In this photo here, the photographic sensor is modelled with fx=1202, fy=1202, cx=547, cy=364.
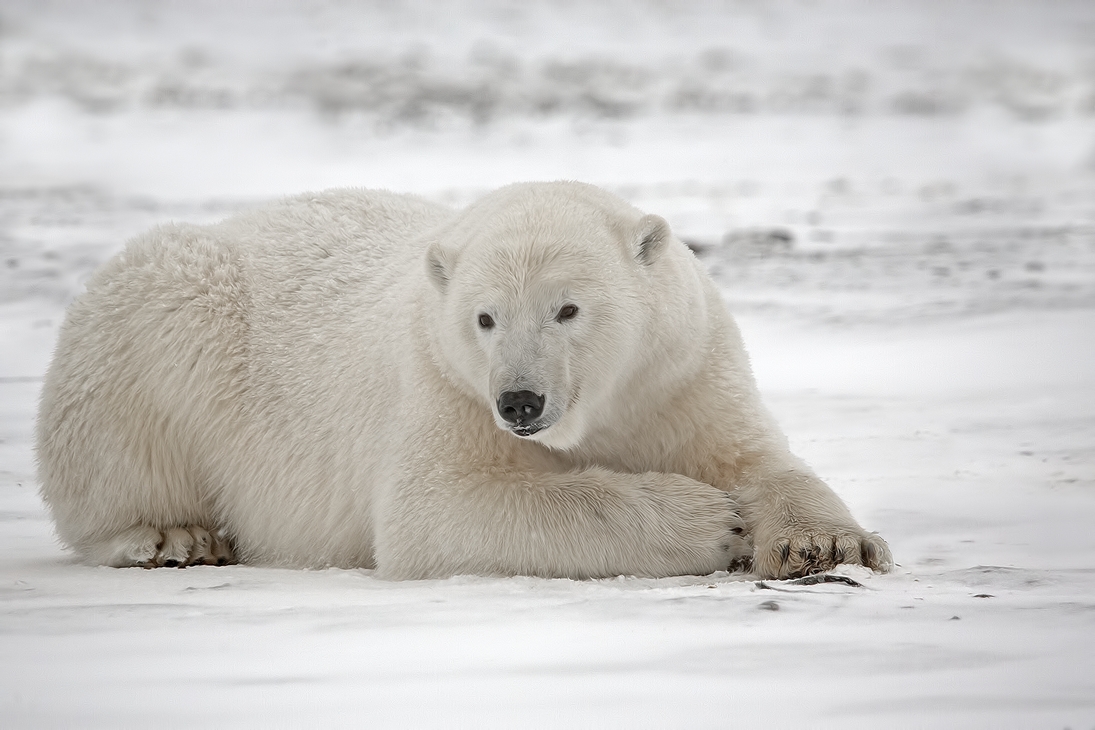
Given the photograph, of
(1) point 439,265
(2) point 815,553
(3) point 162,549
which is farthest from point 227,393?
(2) point 815,553

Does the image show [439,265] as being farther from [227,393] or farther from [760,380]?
[760,380]

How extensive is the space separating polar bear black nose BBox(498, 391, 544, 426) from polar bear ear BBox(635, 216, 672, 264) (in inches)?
32.3

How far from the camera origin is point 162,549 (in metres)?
4.99

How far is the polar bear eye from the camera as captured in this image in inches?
160

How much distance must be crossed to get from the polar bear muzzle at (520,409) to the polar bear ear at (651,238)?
805mm

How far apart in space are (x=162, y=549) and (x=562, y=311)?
6.94ft

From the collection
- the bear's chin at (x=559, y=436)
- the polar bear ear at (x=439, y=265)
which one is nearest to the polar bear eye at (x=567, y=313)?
the bear's chin at (x=559, y=436)

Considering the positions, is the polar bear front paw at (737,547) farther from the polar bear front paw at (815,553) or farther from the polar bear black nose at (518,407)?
the polar bear black nose at (518,407)

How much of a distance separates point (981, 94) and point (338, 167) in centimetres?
1367

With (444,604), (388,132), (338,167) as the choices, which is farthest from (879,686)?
(388,132)

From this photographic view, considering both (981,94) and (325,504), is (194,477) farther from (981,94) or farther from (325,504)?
(981,94)


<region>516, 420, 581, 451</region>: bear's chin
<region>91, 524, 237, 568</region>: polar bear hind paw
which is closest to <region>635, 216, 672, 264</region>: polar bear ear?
<region>516, 420, 581, 451</region>: bear's chin

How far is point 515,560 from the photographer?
4.04 metres

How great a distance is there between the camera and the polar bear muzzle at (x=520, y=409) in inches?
148
